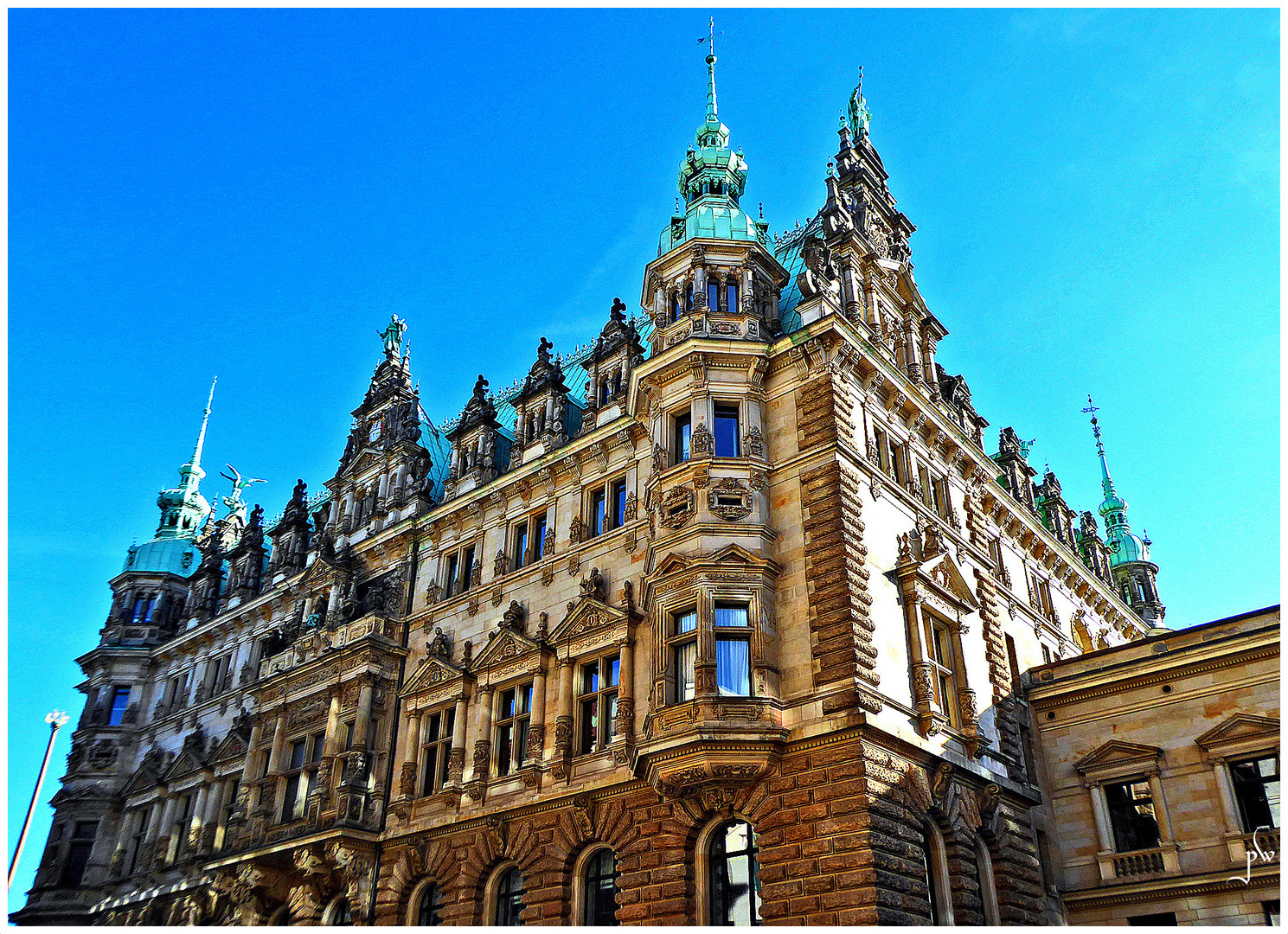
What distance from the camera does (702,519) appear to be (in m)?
28.2

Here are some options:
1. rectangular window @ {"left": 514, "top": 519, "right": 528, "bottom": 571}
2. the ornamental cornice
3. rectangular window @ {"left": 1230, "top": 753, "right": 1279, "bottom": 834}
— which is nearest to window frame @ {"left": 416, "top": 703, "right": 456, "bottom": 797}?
rectangular window @ {"left": 514, "top": 519, "right": 528, "bottom": 571}

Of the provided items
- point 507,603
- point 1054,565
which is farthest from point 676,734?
point 1054,565

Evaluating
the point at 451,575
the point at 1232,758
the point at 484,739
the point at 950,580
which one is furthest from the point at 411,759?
the point at 1232,758

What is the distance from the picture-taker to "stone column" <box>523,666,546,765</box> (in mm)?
30359

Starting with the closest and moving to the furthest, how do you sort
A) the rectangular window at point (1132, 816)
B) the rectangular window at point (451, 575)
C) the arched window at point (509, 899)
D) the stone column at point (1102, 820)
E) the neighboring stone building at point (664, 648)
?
the neighboring stone building at point (664, 648) < the rectangular window at point (1132, 816) < the stone column at point (1102, 820) < the arched window at point (509, 899) < the rectangular window at point (451, 575)

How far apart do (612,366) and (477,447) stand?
674 centimetres

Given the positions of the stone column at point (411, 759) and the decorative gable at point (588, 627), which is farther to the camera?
the stone column at point (411, 759)

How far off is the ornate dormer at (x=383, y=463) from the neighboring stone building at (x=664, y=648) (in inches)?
7.2

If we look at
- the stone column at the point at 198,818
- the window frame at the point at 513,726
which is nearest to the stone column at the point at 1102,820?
the window frame at the point at 513,726

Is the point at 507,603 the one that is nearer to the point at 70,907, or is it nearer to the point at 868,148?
the point at 868,148

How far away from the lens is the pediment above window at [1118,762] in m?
28.7

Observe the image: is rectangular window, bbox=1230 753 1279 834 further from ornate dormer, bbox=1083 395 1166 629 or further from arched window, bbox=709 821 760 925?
ornate dormer, bbox=1083 395 1166 629

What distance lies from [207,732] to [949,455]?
31805mm

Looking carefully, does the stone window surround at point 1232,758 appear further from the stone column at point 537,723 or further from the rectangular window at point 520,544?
the rectangular window at point 520,544
